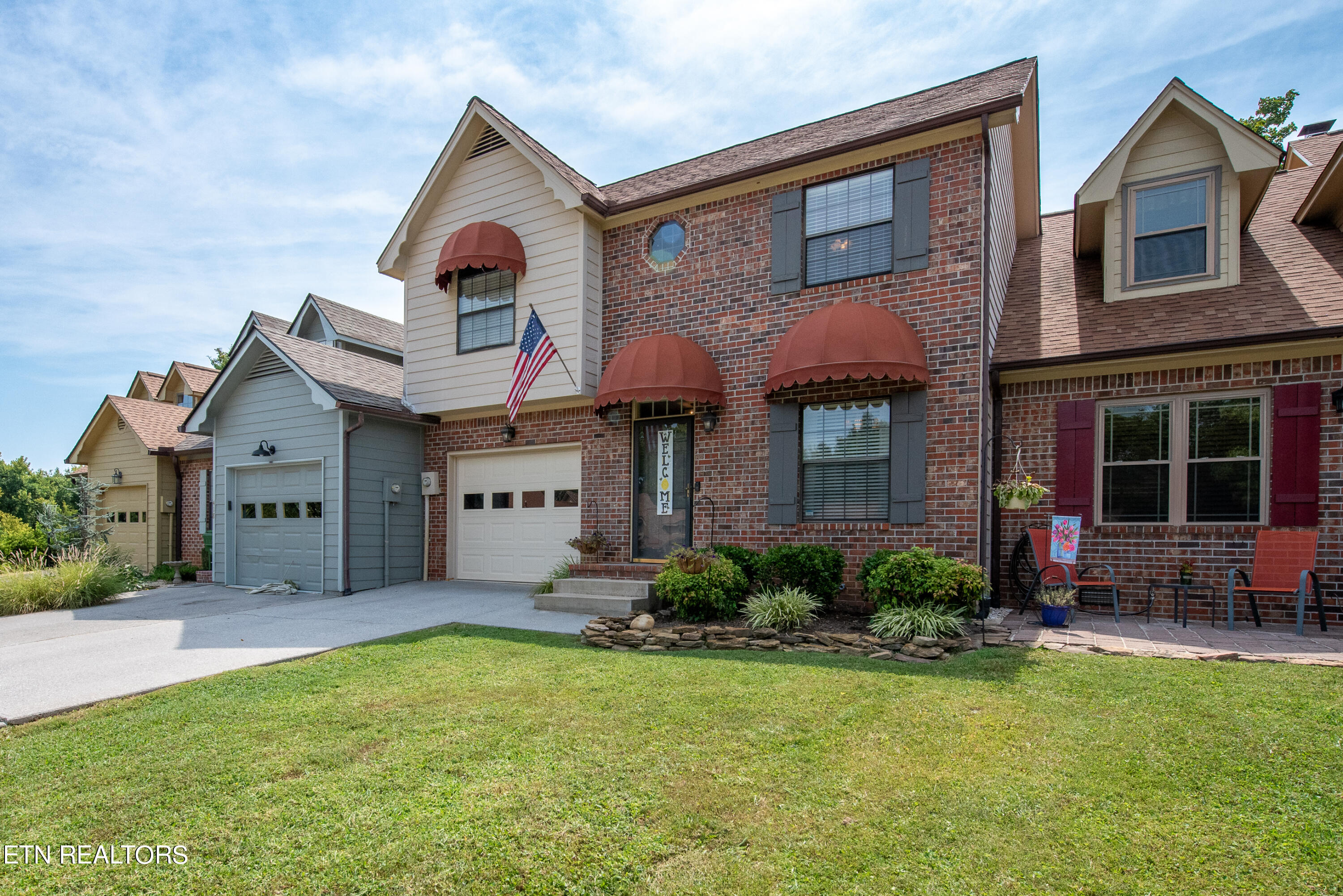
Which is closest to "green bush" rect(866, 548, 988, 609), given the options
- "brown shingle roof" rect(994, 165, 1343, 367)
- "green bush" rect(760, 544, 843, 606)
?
"green bush" rect(760, 544, 843, 606)

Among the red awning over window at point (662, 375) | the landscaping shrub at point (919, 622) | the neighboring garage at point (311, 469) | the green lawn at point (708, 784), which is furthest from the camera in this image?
the neighboring garage at point (311, 469)

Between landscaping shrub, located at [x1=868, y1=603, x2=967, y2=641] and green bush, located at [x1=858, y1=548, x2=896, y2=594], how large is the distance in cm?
51

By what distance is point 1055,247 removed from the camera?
12.3m

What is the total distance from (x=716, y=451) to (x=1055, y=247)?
307 inches

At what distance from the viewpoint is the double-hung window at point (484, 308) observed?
38.5 ft

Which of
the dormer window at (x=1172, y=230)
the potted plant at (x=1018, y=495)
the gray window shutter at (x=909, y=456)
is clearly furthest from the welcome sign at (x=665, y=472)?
the dormer window at (x=1172, y=230)

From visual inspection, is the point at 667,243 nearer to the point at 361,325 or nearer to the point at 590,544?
the point at 590,544

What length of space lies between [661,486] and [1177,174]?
28.7 ft

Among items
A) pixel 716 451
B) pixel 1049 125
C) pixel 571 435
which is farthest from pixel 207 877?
pixel 1049 125

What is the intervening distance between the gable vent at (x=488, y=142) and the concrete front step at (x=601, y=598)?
785cm

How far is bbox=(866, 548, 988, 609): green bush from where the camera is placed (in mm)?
7105

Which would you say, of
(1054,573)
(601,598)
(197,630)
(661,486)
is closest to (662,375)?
(661,486)

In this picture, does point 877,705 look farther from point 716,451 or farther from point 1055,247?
point 1055,247

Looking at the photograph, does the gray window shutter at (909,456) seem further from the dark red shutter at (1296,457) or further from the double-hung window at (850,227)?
the dark red shutter at (1296,457)
